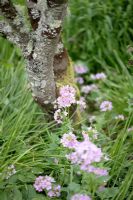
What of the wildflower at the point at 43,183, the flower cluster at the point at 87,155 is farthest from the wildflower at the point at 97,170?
the wildflower at the point at 43,183

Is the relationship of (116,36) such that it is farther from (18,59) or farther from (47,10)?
(47,10)

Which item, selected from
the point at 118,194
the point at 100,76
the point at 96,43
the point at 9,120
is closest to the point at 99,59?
the point at 96,43

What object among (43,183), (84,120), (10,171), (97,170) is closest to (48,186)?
(43,183)

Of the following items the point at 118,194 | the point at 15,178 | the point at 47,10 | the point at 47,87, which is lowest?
the point at 118,194

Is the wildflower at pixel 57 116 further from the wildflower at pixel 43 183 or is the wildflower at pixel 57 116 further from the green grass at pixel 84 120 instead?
the wildflower at pixel 43 183

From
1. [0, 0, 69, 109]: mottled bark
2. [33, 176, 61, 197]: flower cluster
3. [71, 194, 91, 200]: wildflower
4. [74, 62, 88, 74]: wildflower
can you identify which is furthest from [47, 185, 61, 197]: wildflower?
[74, 62, 88, 74]: wildflower

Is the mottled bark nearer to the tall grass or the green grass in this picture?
the green grass

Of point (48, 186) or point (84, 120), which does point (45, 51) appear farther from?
point (48, 186)
